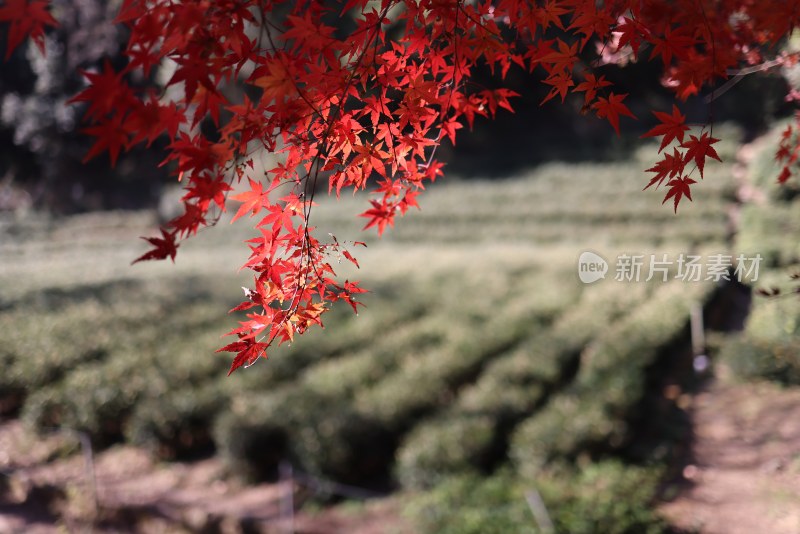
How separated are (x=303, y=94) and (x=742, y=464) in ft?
14.2

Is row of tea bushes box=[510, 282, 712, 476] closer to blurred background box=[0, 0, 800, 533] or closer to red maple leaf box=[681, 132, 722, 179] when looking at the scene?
blurred background box=[0, 0, 800, 533]

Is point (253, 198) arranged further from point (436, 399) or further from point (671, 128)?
point (436, 399)

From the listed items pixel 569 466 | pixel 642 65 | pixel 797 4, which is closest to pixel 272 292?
pixel 797 4

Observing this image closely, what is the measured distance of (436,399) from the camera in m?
5.43

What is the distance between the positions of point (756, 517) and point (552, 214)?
9995mm

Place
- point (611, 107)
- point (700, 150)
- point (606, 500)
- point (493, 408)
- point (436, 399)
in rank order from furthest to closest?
point (436, 399) → point (493, 408) → point (606, 500) → point (611, 107) → point (700, 150)

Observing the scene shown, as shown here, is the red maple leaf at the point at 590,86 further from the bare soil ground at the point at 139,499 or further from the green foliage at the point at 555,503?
the bare soil ground at the point at 139,499

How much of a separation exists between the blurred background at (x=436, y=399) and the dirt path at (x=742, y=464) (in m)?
0.02

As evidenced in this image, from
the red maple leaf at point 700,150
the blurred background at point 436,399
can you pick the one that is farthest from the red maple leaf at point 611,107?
the blurred background at point 436,399

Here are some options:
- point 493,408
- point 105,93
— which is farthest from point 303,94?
point 493,408

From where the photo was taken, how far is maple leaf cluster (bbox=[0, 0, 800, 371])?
1156 millimetres

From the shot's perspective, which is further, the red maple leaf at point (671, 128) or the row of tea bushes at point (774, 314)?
the row of tea bushes at point (774, 314)

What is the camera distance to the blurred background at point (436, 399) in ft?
13.8

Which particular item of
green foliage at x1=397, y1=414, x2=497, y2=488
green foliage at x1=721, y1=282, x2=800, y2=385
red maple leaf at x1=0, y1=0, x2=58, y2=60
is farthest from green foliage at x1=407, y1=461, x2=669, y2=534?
red maple leaf at x1=0, y1=0, x2=58, y2=60
